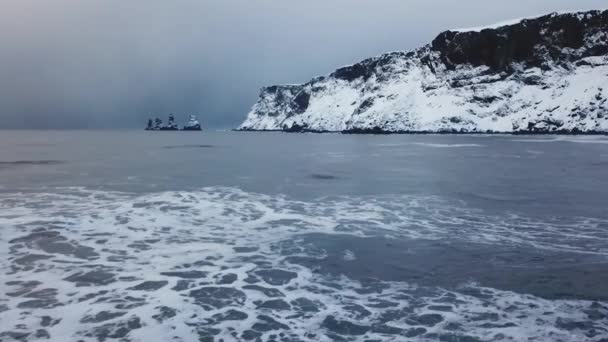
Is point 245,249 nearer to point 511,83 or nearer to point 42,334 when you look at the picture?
point 42,334

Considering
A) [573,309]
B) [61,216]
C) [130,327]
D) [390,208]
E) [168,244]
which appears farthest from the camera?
[390,208]

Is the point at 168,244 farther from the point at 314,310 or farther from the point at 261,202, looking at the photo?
the point at 261,202

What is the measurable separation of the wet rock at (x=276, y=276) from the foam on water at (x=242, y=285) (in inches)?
1.0

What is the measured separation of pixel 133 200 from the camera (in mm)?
18578

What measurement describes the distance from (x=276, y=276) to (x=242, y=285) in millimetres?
860

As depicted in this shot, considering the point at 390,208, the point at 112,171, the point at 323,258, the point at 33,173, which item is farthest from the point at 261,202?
the point at 33,173

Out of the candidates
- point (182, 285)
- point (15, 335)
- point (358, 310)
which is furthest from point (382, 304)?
point (15, 335)

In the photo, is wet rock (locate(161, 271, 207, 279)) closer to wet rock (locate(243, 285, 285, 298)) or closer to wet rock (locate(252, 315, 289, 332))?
wet rock (locate(243, 285, 285, 298))

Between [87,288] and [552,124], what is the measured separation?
6223 inches

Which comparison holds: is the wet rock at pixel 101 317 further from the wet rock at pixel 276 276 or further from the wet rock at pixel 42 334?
the wet rock at pixel 276 276

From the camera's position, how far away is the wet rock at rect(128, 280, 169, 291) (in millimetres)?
8328

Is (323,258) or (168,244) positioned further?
(168,244)

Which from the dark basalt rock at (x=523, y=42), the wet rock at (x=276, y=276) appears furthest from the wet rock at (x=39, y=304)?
the dark basalt rock at (x=523, y=42)

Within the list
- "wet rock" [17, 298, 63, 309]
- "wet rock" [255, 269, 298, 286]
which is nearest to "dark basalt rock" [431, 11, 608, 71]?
"wet rock" [255, 269, 298, 286]
